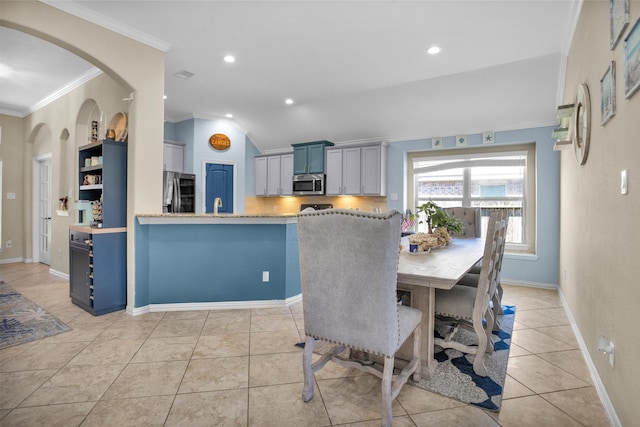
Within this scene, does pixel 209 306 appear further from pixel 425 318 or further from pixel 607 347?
pixel 607 347

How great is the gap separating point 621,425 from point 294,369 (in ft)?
5.60

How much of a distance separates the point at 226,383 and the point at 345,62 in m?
3.33

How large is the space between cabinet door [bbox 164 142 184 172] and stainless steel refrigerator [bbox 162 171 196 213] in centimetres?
82

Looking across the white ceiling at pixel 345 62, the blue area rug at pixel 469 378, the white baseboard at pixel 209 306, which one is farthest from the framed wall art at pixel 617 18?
the white baseboard at pixel 209 306

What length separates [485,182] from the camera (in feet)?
17.0

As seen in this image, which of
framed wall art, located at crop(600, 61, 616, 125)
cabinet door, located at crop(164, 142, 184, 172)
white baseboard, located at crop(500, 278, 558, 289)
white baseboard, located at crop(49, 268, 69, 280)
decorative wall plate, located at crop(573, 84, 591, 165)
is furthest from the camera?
cabinet door, located at crop(164, 142, 184, 172)

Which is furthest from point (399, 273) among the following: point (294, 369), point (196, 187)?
point (196, 187)

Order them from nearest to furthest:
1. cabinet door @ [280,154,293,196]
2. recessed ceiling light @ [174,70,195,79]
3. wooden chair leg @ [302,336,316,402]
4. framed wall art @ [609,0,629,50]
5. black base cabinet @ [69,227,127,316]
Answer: framed wall art @ [609,0,629,50] → wooden chair leg @ [302,336,316,402] → black base cabinet @ [69,227,127,316] → recessed ceiling light @ [174,70,195,79] → cabinet door @ [280,154,293,196]

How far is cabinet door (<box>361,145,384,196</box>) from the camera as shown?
18.2 feet

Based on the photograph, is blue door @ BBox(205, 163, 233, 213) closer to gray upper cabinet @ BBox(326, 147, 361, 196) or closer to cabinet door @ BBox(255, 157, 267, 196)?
cabinet door @ BBox(255, 157, 267, 196)

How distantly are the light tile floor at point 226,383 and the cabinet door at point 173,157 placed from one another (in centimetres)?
338

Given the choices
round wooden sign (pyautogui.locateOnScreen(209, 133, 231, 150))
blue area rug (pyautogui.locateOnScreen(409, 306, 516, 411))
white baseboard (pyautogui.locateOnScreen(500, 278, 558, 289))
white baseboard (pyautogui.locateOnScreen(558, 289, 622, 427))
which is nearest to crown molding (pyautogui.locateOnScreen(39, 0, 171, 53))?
round wooden sign (pyautogui.locateOnScreen(209, 133, 231, 150))

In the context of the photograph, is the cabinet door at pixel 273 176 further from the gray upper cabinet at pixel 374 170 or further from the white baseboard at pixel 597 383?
the white baseboard at pixel 597 383

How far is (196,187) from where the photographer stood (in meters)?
5.77
